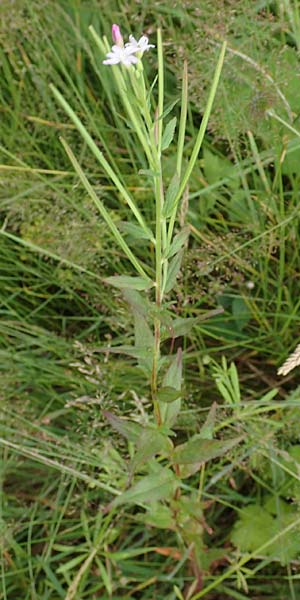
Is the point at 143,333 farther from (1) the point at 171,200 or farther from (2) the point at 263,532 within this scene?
(2) the point at 263,532

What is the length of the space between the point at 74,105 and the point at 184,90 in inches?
→ 34.7

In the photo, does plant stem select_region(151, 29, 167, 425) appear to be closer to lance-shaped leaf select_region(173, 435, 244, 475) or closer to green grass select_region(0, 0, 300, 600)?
lance-shaped leaf select_region(173, 435, 244, 475)

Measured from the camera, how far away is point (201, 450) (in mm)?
934

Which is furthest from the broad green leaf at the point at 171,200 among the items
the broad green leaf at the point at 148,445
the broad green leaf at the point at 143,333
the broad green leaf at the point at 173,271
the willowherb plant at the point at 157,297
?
the broad green leaf at the point at 148,445

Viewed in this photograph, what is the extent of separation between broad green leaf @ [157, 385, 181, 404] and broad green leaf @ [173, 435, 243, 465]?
0.10m

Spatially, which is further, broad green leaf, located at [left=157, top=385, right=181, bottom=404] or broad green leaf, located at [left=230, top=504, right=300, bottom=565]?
broad green leaf, located at [left=230, top=504, right=300, bottom=565]

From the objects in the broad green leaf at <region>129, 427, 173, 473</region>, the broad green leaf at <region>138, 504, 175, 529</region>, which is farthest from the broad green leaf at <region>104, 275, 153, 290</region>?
the broad green leaf at <region>138, 504, 175, 529</region>

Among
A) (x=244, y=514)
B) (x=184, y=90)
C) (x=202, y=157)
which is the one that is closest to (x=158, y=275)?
(x=184, y=90)

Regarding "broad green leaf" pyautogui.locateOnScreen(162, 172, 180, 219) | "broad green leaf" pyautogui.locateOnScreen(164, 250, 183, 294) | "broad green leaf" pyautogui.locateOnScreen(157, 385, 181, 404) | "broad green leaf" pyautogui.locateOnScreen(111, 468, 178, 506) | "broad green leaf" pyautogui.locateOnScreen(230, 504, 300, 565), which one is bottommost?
"broad green leaf" pyautogui.locateOnScreen(230, 504, 300, 565)

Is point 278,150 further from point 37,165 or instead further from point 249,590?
point 249,590

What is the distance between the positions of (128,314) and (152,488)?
1.33 feet

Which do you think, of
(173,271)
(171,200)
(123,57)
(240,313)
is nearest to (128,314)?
(240,313)

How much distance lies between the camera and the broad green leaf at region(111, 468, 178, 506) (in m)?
0.96

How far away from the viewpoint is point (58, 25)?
1.50m
